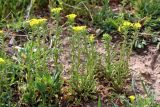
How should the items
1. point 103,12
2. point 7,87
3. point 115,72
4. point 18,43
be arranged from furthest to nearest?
point 103,12 < point 18,43 < point 115,72 < point 7,87

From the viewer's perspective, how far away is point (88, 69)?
242 cm

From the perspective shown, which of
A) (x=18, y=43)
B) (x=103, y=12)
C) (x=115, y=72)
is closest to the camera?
(x=115, y=72)

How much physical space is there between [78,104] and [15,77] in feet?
1.52

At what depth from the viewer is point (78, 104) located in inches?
95.8

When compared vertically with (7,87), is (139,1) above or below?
above

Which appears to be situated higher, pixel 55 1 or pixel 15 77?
pixel 55 1

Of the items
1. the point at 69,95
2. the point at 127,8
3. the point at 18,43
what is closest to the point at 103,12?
the point at 127,8

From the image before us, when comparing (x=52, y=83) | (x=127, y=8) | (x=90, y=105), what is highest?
(x=127, y=8)

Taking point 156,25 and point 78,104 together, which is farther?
point 156,25

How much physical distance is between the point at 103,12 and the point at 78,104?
98 cm

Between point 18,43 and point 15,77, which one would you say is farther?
point 18,43

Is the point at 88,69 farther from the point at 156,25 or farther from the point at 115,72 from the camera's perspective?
the point at 156,25

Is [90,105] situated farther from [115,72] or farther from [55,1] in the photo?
[55,1]

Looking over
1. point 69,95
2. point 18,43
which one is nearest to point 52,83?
point 69,95
